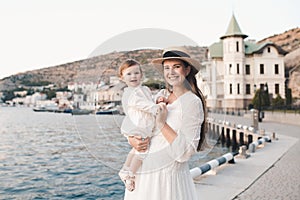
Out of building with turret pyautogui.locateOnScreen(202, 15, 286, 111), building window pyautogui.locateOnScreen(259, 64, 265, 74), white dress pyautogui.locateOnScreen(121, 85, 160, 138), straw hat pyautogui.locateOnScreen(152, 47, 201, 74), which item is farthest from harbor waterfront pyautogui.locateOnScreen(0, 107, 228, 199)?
building window pyautogui.locateOnScreen(259, 64, 265, 74)

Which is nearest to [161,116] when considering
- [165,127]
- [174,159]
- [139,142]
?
[165,127]

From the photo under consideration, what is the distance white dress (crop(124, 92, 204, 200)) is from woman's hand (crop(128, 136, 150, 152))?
0.05 meters

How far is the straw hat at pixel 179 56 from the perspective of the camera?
2273mm

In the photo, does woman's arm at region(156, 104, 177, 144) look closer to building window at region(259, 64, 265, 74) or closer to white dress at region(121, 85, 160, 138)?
white dress at region(121, 85, 160, 138)

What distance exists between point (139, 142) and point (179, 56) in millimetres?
602

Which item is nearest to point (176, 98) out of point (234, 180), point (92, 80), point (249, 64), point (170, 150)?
point (170, 150)

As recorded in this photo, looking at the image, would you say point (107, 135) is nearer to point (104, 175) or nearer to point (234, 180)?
point (234, 180)

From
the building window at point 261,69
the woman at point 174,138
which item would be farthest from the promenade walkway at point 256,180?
the building window at point 261,69

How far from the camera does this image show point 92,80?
2434mm

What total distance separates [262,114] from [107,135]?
26211mm

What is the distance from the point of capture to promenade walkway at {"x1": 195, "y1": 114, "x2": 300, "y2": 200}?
5805 millimetres

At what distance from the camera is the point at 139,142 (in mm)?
2178

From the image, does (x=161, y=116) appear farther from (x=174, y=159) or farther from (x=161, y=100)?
(x=174, y=159)

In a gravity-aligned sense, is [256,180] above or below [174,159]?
below
